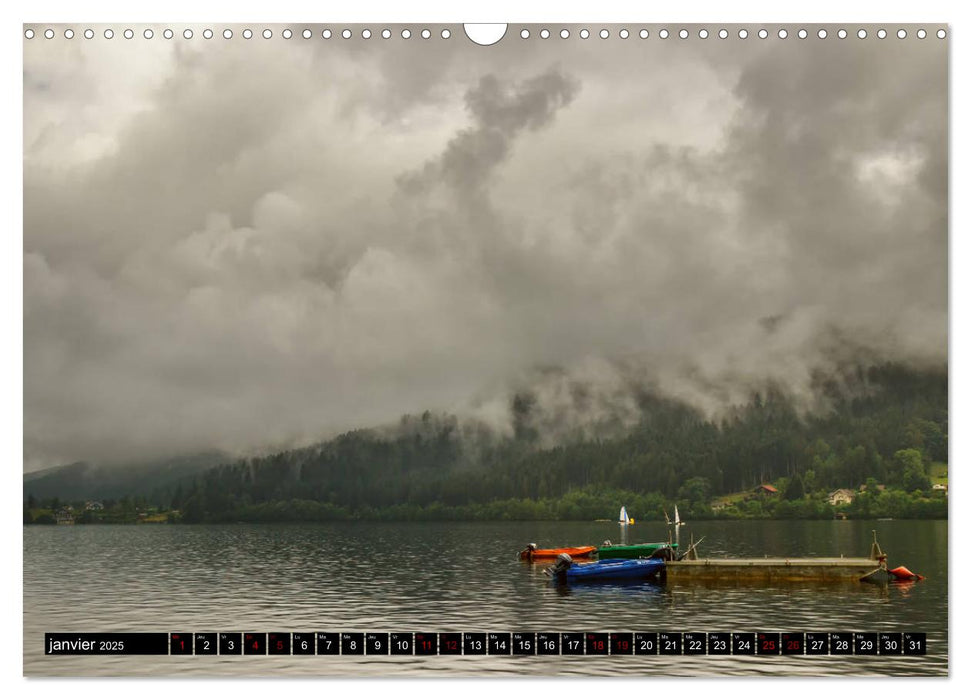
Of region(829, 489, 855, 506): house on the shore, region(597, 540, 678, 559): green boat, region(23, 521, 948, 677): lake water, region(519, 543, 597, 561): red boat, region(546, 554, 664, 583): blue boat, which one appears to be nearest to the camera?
region(23, 521, 948, 677): lake water

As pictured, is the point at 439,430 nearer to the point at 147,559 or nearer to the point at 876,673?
the point at 147,559

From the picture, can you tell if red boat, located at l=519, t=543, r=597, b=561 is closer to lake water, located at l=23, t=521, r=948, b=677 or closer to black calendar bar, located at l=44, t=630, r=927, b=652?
lake water, located at l=23, t=521, r=948, b=677

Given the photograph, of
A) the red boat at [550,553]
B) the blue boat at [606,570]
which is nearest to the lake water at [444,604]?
the blue boat at [606,570]

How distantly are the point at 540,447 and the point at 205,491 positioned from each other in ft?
86.7

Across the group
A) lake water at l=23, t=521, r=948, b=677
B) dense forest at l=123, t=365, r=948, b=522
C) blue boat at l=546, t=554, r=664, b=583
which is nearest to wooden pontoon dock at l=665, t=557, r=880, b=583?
lake water at l=23, t=521, r=948, b=677

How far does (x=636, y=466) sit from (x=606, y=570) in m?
17.0

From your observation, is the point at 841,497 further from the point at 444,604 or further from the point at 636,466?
the point at 444,604

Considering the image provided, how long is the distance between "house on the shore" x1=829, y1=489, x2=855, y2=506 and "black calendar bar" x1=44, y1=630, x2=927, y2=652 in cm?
3140

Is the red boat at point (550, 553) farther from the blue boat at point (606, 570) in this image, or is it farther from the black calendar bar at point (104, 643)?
the black calendar bar at point (104, 643)

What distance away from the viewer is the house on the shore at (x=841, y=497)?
170 ft

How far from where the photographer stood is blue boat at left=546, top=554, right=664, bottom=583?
4712cm

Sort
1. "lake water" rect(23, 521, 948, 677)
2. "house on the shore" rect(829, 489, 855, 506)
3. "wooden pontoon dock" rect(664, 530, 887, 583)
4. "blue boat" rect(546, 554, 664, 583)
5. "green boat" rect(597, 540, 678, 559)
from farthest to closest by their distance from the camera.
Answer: "green boat" rect(597, 540, 678, 559) < "house on the shore" rect(829, 489, 855, 506) < "blue boat" rect(546, 554, 664, 583) < "wooden pontoon dock" rect(664, 530, 887, 583) < "lake water" rect(23, 521, 948, 677)

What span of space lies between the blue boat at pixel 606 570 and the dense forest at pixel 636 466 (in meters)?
9.52

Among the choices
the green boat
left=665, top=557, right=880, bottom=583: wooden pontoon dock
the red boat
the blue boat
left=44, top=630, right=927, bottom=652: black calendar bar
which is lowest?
the red boat
